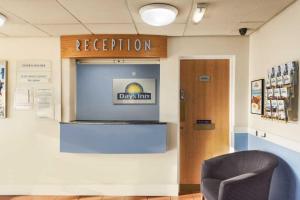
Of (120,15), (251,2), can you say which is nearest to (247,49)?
(251,2)

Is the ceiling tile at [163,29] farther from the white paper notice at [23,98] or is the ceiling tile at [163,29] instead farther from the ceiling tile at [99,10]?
the white paper notice at [23,98]

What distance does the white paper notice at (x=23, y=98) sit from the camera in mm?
3723

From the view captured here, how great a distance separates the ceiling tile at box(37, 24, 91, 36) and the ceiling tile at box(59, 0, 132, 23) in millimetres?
280

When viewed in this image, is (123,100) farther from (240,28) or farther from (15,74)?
(240,28)

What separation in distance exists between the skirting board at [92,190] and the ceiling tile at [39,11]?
2.25 metres

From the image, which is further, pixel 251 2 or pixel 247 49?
pixel 247 49

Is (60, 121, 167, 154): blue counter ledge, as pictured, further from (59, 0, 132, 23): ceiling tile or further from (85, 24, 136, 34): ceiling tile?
(59, 0, 132, 23): ceiling tile

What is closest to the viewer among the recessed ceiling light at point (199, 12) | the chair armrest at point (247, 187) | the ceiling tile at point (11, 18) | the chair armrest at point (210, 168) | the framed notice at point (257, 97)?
the chair armrest at point (247, 187)

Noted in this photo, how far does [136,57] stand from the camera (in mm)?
3686

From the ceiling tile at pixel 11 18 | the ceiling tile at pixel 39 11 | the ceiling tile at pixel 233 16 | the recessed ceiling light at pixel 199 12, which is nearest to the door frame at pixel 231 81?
the ceiling tile at pixel 233 16

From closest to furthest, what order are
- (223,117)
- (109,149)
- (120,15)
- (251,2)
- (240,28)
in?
(251,2) → (120,15) → (240,28) → (109,149) → (223,117)

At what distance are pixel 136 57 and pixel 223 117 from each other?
5.03 feet

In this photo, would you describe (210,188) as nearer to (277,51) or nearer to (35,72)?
(277,51)

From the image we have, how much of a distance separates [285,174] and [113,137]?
208cm
